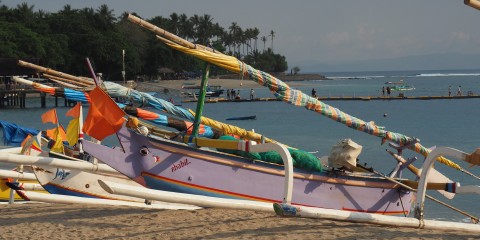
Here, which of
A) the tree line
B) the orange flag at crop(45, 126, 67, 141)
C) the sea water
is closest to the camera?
the orange flag at crop(45, 126, 67, 141)

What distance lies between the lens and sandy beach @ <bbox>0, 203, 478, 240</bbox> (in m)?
11.7

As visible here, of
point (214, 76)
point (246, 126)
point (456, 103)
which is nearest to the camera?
point (246, 126)

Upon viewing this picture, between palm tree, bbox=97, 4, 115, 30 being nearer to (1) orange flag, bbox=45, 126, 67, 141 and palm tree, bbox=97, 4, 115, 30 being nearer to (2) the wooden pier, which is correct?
(2) the wooden pier

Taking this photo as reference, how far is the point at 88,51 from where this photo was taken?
370 ft

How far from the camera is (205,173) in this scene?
14188 mm

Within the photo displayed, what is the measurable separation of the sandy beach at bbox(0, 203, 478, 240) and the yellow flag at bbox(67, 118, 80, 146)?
2980 mm

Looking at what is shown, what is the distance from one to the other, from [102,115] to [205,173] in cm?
222

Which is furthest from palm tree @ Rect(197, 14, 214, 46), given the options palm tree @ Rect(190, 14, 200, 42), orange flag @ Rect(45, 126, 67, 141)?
orange flag @ Rect(45, 126, 67, 141)

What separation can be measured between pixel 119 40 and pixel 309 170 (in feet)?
340

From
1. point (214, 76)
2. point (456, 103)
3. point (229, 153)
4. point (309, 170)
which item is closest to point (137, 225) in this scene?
point (229, 153)

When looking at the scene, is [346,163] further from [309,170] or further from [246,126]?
[246,126]

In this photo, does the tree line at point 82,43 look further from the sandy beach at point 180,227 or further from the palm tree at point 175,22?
the sandy beach at point 180,227

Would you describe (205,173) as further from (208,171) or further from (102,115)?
(102,115)

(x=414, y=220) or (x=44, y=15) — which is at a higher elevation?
(x=44, y=15)
